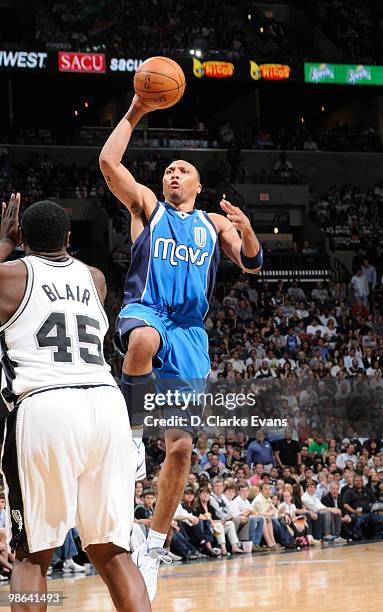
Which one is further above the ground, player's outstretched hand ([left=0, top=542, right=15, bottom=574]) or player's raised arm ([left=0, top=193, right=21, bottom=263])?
player's raised arm ([left=0, top=193, right=21, bottom=263])

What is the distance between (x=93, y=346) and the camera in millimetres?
4125

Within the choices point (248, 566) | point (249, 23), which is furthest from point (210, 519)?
point (249, 23)

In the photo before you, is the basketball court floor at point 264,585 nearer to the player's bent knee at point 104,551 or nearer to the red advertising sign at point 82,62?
the player's bent knee at point 104,551

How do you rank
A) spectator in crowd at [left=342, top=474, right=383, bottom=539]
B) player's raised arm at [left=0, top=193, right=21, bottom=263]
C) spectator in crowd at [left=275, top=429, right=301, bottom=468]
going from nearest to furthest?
player's raised arm at [left=0, top=193, right=21, bottom=263] → spectator in crowd at [left=275, top=429, right=301, bottom=468] → spectator in crowd at [left=342, top=474, right=383, bottom=539]

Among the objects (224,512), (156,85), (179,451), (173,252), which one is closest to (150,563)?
(179,451)

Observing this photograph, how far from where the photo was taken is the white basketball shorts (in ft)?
12.8

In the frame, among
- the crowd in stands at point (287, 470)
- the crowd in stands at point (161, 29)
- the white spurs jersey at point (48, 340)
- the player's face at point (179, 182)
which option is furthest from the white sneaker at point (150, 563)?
the crowd in stands at point (161, 29)

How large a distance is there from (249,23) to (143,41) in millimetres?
4675

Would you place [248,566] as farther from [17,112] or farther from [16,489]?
[17,112]

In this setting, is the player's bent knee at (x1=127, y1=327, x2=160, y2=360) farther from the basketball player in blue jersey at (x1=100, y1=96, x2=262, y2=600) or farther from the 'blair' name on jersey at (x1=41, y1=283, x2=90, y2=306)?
the 'blair' name on jersey at (x1=41, y1=283, x2=90, y2=306)

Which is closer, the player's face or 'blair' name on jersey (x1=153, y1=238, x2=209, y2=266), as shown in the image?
'blair' name on jersey (x1=153, y1=238, x2=209, y2=266)

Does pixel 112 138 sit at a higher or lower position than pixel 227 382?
higher

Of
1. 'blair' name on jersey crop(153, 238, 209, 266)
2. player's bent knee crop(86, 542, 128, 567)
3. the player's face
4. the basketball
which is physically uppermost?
the basketball

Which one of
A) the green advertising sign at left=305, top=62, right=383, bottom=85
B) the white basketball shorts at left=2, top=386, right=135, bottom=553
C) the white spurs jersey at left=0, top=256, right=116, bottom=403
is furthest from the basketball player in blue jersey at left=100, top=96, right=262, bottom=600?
the green advertising sign at left=305, top=62, right=383, bottom=85
